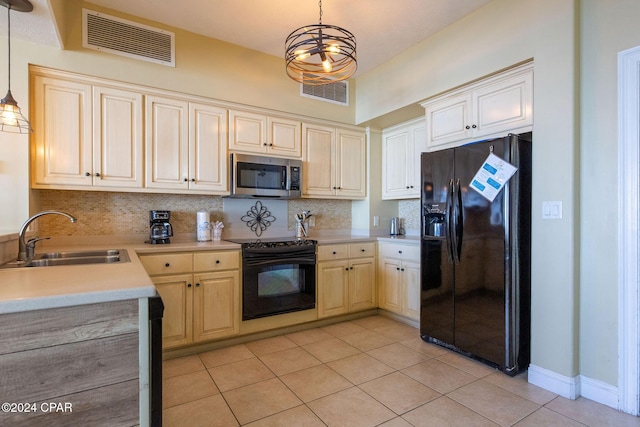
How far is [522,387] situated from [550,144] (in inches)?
65.1

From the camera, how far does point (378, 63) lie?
3.60 meters

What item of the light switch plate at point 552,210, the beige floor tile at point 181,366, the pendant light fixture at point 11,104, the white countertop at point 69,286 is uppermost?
the pendant light fixture at point 11,104

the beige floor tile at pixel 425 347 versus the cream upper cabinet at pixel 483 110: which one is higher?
the cream upper cabinet at pixel 483 110

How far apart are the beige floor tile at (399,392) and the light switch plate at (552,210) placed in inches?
55.4

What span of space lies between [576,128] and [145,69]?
10.8ft

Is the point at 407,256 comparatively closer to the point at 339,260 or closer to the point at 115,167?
the point at 339,260

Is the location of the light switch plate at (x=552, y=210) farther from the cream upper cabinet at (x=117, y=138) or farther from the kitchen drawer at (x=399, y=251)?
the cream upper cabinet at (x=117, y=138)

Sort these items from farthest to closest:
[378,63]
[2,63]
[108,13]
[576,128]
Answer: [378,63]
[108,13]
[2,63]
[576,128]

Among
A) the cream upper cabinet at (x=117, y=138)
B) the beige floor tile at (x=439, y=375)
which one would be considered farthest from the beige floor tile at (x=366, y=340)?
the cream upper cabinet at (x=117, y=138)

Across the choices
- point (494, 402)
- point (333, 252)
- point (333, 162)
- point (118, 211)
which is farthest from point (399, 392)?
point (118, 211)

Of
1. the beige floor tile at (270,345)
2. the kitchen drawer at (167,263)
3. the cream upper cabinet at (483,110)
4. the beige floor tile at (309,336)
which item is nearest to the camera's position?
the cream upper cabinet at (483,110)

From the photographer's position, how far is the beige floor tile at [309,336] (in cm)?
303

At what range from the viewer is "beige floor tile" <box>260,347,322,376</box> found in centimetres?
248

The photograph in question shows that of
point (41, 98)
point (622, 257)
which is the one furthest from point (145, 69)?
point (622, 257)
